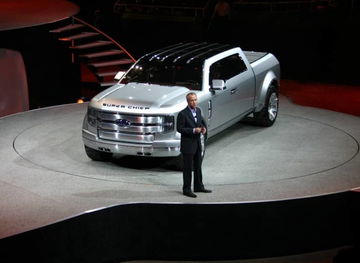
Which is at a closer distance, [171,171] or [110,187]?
[110,187]

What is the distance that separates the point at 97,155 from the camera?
1122 centimetres

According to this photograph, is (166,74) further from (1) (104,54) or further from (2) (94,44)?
(2) (94,44)

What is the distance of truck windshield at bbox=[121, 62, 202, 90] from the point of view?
11.6 m

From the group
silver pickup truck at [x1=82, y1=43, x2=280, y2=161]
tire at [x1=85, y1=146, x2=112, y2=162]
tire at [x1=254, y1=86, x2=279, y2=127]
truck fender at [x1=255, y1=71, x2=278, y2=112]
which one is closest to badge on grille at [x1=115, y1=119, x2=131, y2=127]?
silver pickup truck at [x1=82, y1=43, x2=280, y2=161]

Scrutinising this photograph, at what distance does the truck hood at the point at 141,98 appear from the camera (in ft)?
34.5

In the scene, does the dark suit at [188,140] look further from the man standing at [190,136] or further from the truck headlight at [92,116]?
the truck headlight at [92,116]

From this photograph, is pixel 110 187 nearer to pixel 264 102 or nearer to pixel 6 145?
pixel 6 145

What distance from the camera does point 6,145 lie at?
12.2m

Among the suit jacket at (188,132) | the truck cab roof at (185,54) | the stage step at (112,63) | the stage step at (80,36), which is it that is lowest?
the stage step at (112,63)

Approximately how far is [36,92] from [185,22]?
5733 millimetres

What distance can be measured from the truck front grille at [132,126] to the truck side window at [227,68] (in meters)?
1.68

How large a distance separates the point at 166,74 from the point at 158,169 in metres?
1.81

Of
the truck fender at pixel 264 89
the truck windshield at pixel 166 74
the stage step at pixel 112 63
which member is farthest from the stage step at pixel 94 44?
the truck fender at pixel 264 89

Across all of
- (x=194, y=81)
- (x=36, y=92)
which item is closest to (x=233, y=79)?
(x=194, y=81)
